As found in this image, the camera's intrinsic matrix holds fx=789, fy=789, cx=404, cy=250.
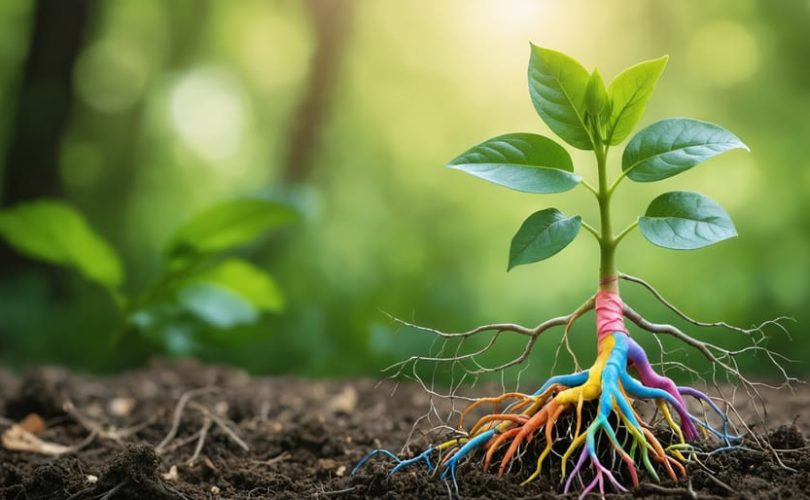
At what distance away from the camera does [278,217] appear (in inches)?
72.5

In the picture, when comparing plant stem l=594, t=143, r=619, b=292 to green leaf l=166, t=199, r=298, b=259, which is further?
green leaf l=166, t=199, r=298, b=259

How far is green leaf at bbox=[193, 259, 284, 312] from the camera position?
6.29 feet

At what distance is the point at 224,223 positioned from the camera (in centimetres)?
184

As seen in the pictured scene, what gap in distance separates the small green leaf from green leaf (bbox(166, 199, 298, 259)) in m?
1.03

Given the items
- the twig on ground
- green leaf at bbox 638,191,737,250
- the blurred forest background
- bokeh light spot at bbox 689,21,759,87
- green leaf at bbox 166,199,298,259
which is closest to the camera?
green leaf at bbox 638,191,737,250

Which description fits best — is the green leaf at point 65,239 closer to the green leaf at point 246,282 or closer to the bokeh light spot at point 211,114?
the green leaf at point 246,282

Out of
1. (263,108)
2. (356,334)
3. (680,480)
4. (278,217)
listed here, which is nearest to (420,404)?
(278,217)

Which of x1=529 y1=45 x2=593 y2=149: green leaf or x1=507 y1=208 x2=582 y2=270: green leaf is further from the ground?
x1=529 y1=45 x2=593 y2=149: green leaf

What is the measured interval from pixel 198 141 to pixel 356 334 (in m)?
1.58

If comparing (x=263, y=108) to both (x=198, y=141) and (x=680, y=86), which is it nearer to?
(x=198, y=141)

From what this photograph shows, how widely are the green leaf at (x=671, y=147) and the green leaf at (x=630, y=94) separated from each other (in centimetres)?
3

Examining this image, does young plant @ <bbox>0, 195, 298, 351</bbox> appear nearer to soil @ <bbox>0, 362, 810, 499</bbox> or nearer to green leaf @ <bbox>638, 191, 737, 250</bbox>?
soil @ <bbox>0, 362, 810, 499</bbox>

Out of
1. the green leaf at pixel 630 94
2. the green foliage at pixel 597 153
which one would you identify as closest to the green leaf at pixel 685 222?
the green foliage at pixel 597 153

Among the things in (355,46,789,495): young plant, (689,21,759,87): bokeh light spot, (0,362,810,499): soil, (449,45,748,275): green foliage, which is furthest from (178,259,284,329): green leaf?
(689,21,759,87): bokeh light spot
